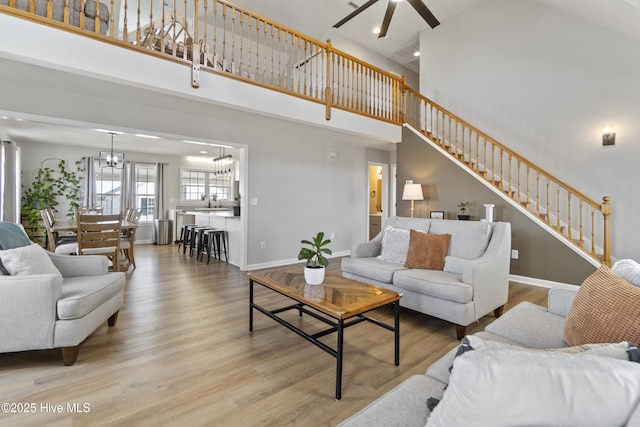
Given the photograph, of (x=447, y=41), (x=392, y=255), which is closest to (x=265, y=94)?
(x=392, y=255)

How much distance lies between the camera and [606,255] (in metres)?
3.96

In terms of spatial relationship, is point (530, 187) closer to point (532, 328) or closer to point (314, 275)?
point (532, 328)

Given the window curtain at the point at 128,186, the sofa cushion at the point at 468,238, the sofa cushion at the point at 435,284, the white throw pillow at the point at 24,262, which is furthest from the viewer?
the window curtain at the point at 128,186

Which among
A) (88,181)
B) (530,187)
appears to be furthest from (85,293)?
(88,181)

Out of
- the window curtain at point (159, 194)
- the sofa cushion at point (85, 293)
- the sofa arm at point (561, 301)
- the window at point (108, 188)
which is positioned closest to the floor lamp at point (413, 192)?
the sofa arm at point (561, 301)

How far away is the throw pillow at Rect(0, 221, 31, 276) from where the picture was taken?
223 centimetres

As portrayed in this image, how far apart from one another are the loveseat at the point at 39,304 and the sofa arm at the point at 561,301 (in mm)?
3161

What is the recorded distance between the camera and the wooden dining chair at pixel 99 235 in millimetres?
4102

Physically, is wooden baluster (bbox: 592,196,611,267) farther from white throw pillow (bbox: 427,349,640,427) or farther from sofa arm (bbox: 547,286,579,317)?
white throw pillow (bbox: 427,349,640,427)

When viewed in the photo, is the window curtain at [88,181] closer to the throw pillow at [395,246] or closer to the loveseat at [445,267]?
the loveseat at [445,267]

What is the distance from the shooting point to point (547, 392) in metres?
0.66

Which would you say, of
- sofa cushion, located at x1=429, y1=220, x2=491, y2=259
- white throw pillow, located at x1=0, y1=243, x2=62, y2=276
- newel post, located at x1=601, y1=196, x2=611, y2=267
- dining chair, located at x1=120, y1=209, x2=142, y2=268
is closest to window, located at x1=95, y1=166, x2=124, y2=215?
dining chair, located at x1=120, y1=209, x2=142, y2=268

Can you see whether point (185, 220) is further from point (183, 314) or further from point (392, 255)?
point (392, 255)

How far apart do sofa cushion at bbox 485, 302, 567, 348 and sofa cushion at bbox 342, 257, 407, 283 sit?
1238mm
